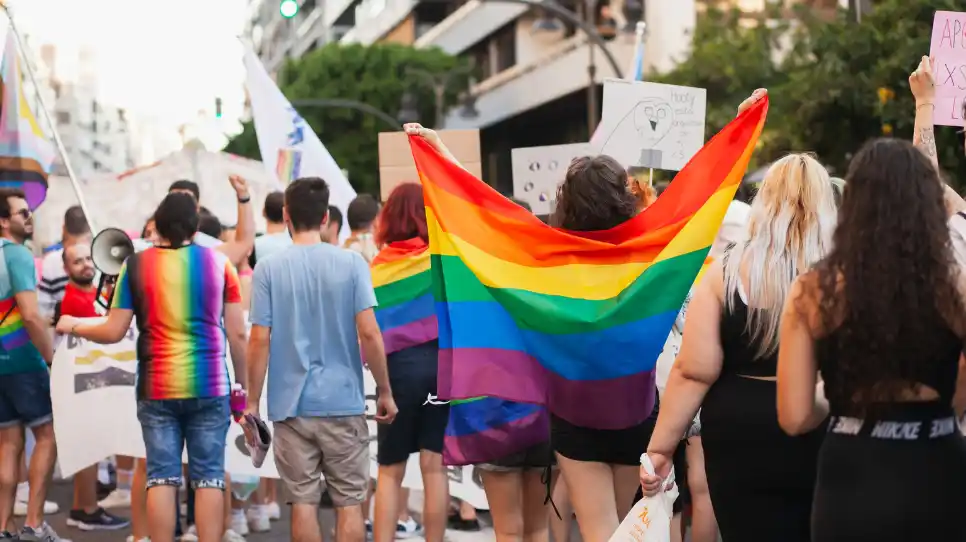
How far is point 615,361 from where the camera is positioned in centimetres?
525

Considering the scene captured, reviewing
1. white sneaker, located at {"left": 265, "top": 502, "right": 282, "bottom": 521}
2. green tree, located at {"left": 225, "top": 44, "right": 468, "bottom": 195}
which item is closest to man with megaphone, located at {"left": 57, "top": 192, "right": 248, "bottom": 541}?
white sneaker, located at {"left": 265, "top": 502, "right": 282, "bottom": 521}

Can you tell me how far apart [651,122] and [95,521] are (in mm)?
4522

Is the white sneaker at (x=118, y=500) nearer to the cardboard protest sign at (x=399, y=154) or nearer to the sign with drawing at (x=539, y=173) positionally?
the cardboard protest sign at (x=399, y=154)

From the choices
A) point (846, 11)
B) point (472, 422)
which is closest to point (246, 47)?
point (472, 422)

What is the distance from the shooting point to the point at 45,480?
8672 mm

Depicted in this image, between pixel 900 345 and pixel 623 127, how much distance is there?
4.78 metres

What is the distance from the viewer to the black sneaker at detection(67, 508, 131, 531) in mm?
9641

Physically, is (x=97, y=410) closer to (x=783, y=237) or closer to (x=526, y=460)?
(x=526, y=460)

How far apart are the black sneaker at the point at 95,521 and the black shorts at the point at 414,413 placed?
9.97 feet

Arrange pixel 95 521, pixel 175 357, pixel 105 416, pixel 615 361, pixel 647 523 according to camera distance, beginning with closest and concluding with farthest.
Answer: pixel 647 523, pixel 615 361, pixel 175 357, pixel 105 416, pixel 95 521

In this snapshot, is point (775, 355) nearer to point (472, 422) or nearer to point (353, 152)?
point (472, 422)

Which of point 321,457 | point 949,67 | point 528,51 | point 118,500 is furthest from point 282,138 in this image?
point 528,51

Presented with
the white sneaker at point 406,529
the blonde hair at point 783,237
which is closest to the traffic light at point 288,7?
the white sneaker at point 406,529

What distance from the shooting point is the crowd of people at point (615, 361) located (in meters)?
3.57
